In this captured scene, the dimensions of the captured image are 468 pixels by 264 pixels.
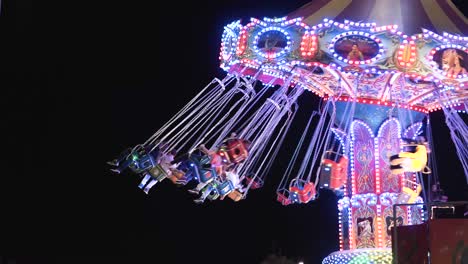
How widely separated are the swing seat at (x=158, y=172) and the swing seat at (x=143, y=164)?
110mm

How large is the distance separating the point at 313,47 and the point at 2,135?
360 inches

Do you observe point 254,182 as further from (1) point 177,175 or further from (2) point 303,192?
(1) point 177,175

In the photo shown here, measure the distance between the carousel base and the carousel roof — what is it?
14.5 feet

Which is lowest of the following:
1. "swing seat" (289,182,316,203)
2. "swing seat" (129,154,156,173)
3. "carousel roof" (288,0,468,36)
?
"swing seat" (129,154,156,173)

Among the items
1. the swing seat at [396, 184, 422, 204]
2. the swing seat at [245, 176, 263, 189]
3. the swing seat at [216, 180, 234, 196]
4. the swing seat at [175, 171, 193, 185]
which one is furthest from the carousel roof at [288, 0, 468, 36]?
the swing seat at [245, 176, 263, 189]

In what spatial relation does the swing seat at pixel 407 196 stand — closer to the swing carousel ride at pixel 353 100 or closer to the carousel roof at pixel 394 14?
the swing carousel ride at pixel 353 100

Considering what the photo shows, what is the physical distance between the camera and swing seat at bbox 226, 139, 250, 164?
16203 millimetres

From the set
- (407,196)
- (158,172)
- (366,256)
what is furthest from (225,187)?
(407,196)

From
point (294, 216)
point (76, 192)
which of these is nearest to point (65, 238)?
point (76, 192)

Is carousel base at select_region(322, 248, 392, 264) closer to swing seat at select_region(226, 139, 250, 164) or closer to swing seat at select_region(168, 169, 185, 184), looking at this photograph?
swing seat at select_region(226, 139, 250, 164)

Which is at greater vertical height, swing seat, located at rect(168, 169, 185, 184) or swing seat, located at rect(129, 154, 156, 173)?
swing seat, located at rect(168, 169, 185, 184)

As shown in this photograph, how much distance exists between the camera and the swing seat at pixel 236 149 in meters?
16.2

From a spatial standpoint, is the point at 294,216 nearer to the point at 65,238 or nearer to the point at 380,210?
the point at 65,238

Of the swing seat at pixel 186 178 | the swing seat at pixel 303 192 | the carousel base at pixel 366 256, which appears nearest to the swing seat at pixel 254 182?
the swing seat at pixel 303 192
